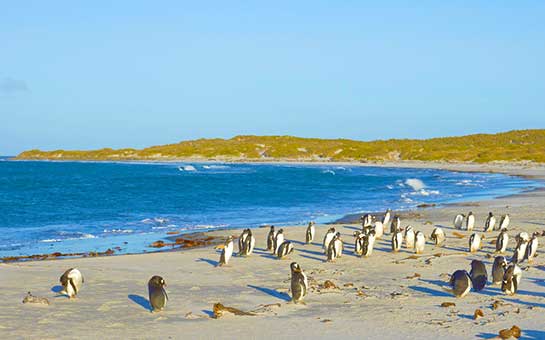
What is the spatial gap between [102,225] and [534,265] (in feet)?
62.3

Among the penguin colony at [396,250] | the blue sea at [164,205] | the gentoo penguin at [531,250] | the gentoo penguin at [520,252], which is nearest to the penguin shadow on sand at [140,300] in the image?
the penguin colony at [396,250]

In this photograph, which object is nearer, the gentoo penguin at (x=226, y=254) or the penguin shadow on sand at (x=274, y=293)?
the penguin shadow on sand at (x=274, y=293)

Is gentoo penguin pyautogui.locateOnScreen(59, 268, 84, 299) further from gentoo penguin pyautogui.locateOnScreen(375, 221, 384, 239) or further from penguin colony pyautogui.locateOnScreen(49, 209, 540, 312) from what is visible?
gentoo penguin pyautogui.locateOnScreen(375, 221, 384, 239)

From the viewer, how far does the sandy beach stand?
9922 mm

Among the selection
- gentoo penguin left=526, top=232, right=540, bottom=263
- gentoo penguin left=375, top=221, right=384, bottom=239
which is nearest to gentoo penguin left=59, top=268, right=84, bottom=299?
gentoo penguin left=526, top=232, right=540, bottom=263

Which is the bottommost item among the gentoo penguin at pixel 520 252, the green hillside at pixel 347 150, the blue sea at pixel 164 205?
the blue sea at pixel 164 205

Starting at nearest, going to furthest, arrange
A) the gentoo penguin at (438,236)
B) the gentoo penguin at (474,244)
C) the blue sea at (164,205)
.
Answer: the gentoo penguin at (474,244), the gentoo penguin at (438,236), the blue sea at (164,205)

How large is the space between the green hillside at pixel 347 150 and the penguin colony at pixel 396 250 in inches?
2681

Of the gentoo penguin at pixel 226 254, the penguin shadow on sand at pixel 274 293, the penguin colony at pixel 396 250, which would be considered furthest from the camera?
the gentoo penguin at pixel 226 254

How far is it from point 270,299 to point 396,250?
6.68m

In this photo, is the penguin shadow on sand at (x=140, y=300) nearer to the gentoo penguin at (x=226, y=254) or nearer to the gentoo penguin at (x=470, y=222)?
the gentoo penguin at (x=226, y=254)

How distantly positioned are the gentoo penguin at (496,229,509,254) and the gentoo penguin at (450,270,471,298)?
5.68 metres

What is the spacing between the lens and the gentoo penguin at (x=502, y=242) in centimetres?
1705

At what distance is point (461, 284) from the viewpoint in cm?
1174
